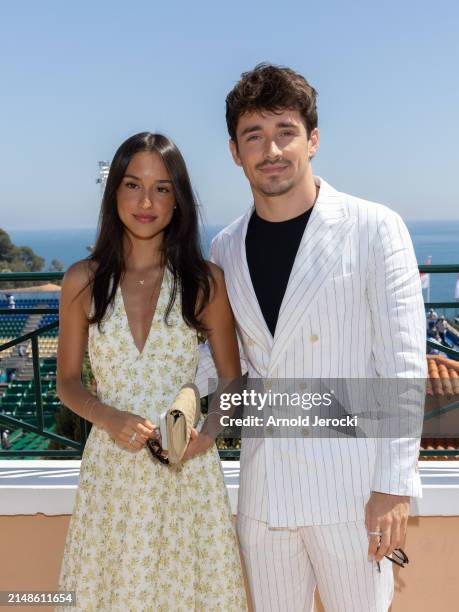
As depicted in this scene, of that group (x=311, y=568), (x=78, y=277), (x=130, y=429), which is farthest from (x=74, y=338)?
(x=311, y=568)

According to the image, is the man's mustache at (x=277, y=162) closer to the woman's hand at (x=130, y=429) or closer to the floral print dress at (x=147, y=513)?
→ the floral print dress at (x=147, y=513)

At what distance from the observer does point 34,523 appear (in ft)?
9.97

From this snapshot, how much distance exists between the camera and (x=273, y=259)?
2.26 meters

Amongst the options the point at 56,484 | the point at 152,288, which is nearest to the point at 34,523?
the point at 56,484

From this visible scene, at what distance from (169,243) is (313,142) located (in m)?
0.57

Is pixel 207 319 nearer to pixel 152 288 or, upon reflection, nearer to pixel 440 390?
pixel 152 288

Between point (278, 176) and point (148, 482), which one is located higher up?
point (278, 176)

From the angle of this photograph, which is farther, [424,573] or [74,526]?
[424,573]

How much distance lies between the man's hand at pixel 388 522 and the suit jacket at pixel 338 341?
3 cm

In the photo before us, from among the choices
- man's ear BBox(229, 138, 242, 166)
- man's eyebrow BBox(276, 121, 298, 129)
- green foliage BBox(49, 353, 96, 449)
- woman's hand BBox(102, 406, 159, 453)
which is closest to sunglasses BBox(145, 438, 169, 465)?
woman's hand BBox(102, 406, 159, 453)

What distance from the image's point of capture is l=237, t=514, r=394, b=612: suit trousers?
2.16m

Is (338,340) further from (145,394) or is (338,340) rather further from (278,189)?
(145,394)

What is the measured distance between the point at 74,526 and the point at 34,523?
764 millimetres

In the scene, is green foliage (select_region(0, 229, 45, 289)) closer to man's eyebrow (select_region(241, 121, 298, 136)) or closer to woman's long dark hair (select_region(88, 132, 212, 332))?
woman's long dark hair (select_region(88, 132, 212, 332))
